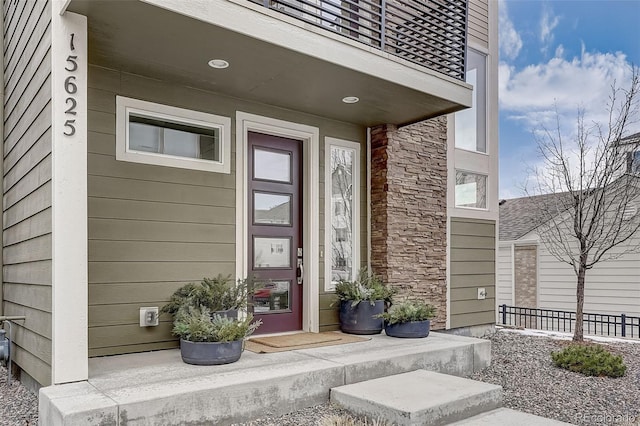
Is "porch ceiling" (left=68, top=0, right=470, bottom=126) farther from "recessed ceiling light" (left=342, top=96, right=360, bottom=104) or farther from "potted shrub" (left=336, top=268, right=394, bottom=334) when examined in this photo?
"potted shrub" (left=336, top=268, right=394, bottom=334)

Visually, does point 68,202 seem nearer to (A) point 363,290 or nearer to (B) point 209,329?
(B) point 209,329

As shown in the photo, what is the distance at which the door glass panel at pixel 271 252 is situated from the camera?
5434 mm

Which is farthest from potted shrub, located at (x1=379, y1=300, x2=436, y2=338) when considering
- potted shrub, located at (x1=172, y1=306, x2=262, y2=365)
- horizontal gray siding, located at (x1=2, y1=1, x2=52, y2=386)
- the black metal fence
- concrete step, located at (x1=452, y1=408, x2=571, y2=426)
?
the black metal fence

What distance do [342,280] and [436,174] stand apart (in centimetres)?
203

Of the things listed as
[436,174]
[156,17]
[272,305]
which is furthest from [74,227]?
[436,174]

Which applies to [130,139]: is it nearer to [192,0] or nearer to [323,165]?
[192,0]

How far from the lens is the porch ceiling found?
11.9 feet

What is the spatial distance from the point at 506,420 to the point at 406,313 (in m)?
1.94

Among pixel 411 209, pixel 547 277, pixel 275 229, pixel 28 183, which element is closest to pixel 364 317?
pixel 275 229

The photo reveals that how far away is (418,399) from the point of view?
3.66 m

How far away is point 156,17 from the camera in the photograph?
3545 millimetres

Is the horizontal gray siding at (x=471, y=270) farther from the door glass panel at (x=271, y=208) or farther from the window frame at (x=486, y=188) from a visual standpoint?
the door glass panel at (x=271, y=208)

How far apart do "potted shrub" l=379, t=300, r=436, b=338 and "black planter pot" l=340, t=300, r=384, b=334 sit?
107 millimetres

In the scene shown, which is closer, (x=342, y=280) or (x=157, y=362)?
(x=157, y=362)
